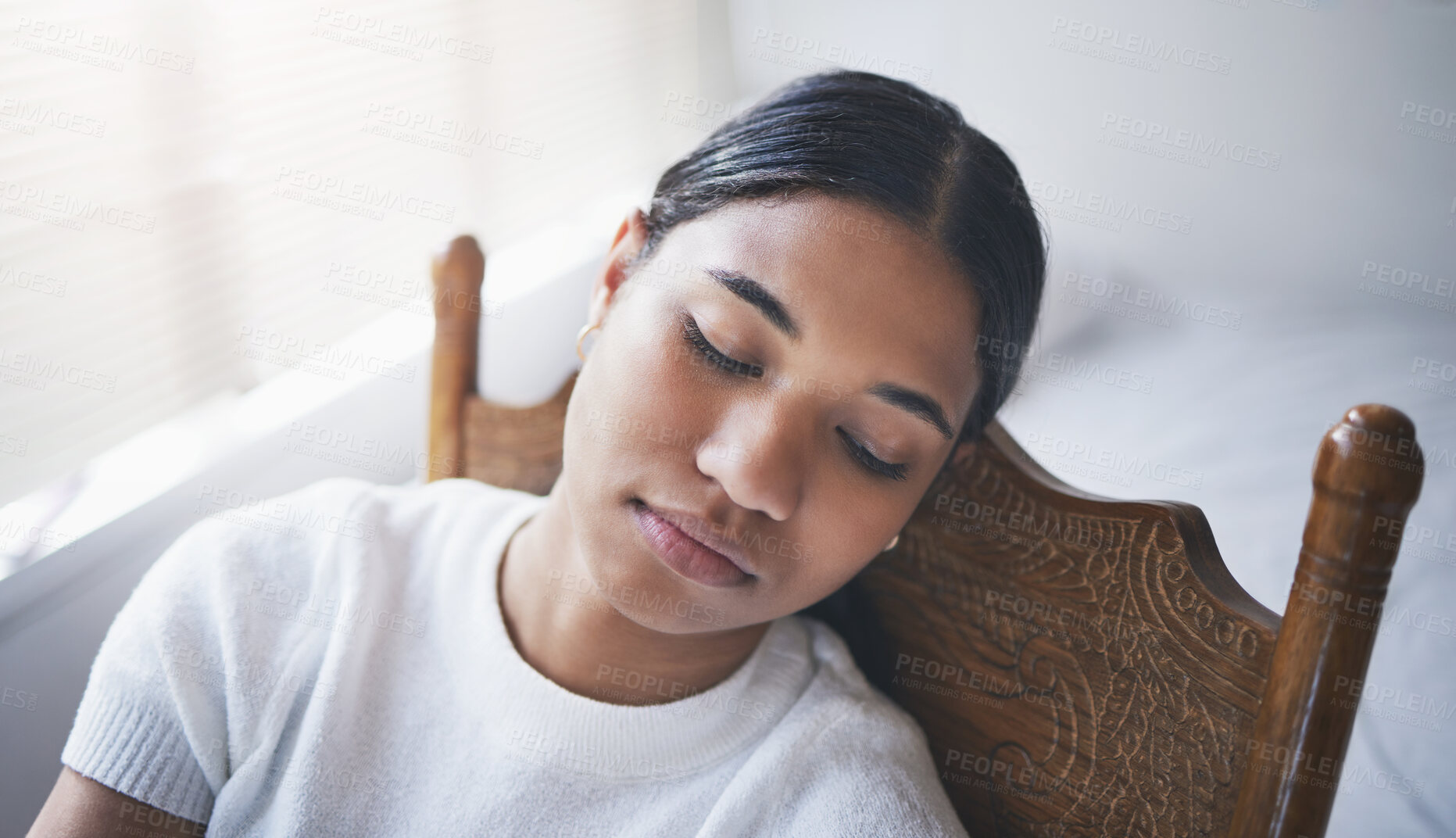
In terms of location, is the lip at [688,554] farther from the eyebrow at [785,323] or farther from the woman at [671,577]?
the eyebrow at [785,323]

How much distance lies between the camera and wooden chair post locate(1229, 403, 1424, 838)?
0.55m

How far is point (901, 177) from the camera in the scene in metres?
0.75

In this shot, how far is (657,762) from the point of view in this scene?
83cm

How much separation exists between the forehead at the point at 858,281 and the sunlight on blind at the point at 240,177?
0.81m

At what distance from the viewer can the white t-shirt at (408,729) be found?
2.58 ft

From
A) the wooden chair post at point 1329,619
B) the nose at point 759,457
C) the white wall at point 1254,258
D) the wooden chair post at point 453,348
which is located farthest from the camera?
the wooden chair post at point 453,348

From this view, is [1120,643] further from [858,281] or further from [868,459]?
[858,281]

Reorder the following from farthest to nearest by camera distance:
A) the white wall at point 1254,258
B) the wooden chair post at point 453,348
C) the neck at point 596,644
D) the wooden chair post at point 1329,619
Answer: the wooden chair post at point 453,348 < the white wall at point 1254,258 < the neck at point 596,644 < the wooden chair post at point 1329,619

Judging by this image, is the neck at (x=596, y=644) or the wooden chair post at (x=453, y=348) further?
the wooden chair post at (x=453, y=348)

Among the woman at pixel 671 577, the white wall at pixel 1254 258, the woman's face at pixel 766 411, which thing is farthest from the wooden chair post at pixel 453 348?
the white wall at pixel 1254 258

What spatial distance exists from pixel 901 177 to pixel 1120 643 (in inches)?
16.9

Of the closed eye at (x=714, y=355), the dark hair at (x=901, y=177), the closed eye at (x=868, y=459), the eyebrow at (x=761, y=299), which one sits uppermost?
the dark hair at (x=901, y=177)

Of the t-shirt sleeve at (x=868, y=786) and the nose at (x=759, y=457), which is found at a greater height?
the nose at (x=759, y=457)

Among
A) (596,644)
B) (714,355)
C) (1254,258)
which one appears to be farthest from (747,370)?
(1254,258)
